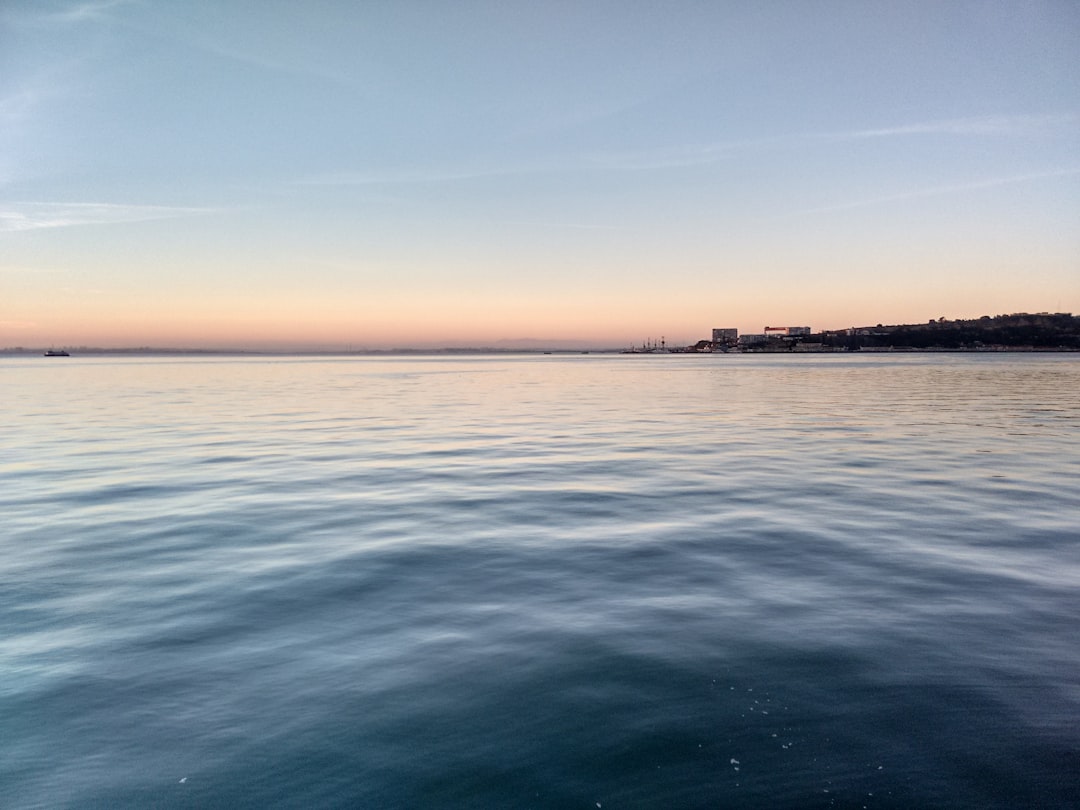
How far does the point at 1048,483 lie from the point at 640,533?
12.4 metres

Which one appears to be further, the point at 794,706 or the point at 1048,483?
the point at 1048,483

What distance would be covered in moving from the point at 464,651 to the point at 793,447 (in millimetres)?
19898

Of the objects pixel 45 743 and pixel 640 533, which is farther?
pixel 640 533

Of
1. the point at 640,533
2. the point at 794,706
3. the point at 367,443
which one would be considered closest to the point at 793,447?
the point at 640,533

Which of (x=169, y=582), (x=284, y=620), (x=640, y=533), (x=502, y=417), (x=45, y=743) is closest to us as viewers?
(x=45, y=743)

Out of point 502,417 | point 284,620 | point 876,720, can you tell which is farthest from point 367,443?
point 876,720

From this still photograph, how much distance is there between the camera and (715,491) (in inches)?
641

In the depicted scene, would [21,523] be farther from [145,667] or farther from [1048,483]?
[1048,483]

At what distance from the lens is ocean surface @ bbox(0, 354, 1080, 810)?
201 inches

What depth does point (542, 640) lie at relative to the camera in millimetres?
7562

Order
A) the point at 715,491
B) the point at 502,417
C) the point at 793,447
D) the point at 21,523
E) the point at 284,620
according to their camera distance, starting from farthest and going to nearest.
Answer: the point at 502,417 < the point at 793,447 < the point at 715,491 < the point at 21,523 < the point at 284,620

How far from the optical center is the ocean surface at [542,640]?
16.8 ft

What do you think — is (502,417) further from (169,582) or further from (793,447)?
(169,582)

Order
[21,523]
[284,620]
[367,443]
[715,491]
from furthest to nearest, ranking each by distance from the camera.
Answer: [367,443]
[715,491]
[21,523]
[284,620]
